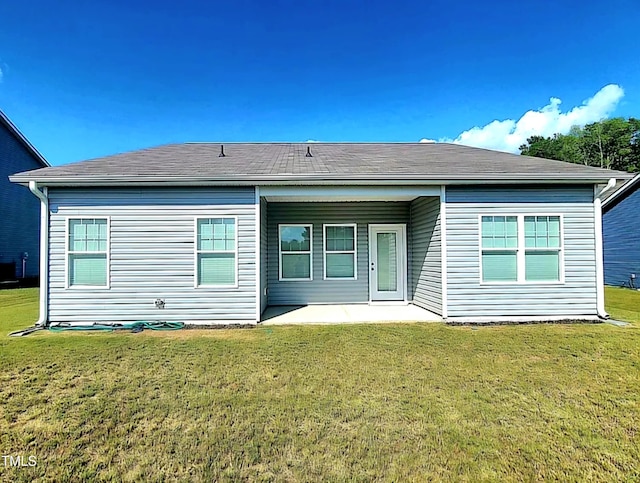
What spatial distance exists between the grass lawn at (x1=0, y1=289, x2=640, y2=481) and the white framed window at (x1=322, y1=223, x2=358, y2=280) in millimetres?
3693

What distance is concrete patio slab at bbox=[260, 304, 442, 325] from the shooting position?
23.9 ft

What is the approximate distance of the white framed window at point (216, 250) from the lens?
23.3ft

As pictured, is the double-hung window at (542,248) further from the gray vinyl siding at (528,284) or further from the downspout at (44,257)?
the downspout at (44,257)

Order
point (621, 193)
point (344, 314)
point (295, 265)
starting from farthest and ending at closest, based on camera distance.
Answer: point (621, 193)
point (295, 265)
point (344, 314)

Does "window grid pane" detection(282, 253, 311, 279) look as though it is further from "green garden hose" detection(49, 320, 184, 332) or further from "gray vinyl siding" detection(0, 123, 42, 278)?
"gray vinyl siding" detection(0, 123, 42, 278)

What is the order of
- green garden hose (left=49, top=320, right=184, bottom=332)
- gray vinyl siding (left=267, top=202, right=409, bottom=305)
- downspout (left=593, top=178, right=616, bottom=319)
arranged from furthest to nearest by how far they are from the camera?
1. gray vinyl siding (left=267, top=202, right=409, bottom=305)
2. downspout (left=593, top=178, right=616, bottom=319)
3. green garden hose (left=49, top=320, right=184, bottom=332)

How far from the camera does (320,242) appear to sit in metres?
9.42

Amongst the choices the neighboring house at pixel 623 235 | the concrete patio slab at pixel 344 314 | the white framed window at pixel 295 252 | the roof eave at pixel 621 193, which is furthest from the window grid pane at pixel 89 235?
the roof eave at pixel 621 193

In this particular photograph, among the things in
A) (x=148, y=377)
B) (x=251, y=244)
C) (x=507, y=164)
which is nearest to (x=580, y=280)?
(x=507, y=164)

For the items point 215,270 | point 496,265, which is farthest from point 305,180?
point 496,265

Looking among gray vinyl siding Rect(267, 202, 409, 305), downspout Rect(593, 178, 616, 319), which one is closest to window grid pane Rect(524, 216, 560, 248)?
downspout Rect(593, 178, 616, 319)

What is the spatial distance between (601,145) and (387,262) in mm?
40344

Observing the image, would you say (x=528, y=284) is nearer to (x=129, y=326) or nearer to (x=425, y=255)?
(x=425, y=255)

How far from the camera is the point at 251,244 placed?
7086 millimetres
